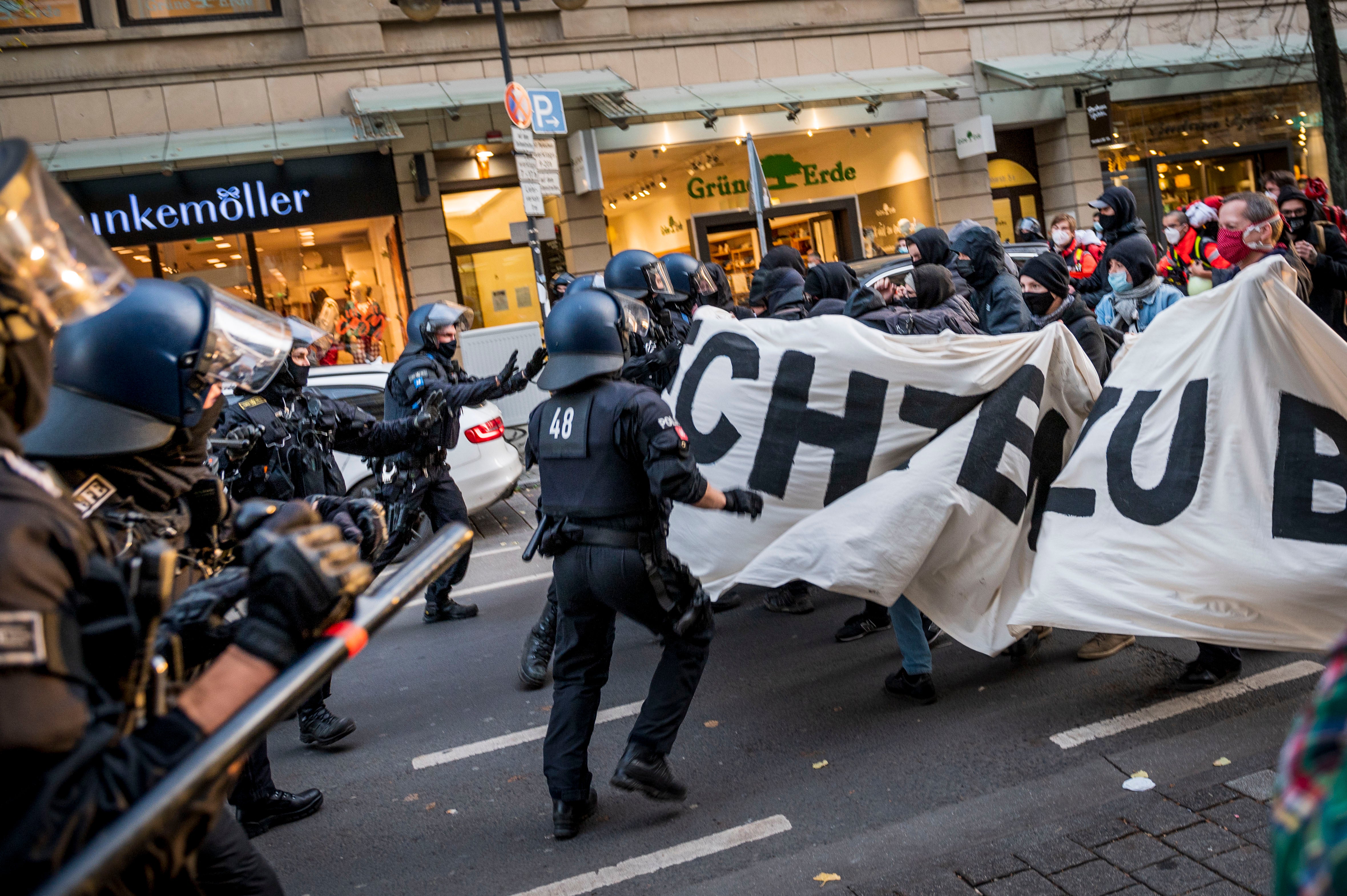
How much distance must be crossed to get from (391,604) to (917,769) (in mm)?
2876

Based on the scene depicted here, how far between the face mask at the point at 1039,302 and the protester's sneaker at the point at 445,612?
4.07 m

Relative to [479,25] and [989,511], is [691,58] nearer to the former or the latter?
[479,25]

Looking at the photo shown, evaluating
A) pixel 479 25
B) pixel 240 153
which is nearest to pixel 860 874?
pixel 240 153

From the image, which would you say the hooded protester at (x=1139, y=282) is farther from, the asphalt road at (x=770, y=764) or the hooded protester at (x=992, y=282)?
→ the asphalt road at (x=770, y=764)

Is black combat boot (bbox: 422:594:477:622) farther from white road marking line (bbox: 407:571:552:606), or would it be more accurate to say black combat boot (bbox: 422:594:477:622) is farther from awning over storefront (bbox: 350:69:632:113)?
awning over storefront (bbox: 350:69:632:113)

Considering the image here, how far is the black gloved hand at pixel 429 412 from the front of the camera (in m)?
5.84

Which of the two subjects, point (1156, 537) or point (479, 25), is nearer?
point (1156, 537)

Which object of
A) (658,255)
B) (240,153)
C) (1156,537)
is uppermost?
(240,153)

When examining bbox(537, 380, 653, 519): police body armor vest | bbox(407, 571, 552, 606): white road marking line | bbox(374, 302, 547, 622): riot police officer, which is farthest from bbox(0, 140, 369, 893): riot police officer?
bbox(407, 571, 552, 606): white road marking line

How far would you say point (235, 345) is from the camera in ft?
9.10

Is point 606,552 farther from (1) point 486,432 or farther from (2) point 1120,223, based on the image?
(2) point 1120,223

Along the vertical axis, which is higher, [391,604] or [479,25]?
[479,25]

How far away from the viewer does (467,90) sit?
577 inches

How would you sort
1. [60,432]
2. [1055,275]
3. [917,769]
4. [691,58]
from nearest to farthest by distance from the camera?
1. [60,432]
2. [917,769]
3. [1055,275]
4. [691,58]
